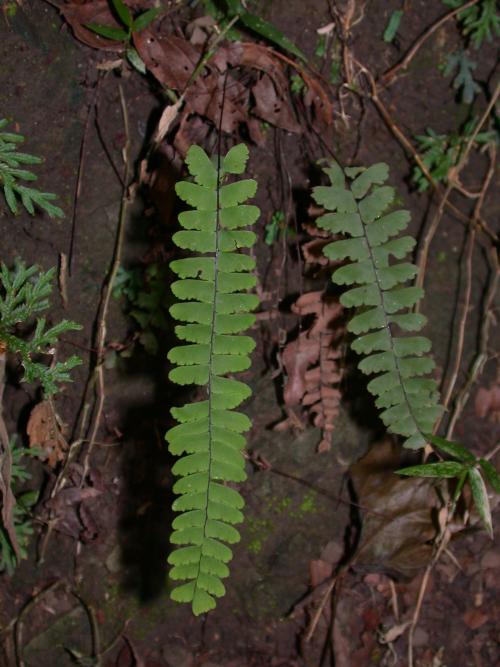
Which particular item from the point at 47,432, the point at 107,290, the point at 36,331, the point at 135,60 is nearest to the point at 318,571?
the point at 47,432

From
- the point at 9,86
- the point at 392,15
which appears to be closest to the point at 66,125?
the point at 9,86

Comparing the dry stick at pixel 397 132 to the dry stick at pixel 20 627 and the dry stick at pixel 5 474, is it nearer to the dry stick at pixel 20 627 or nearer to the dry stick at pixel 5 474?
the dry stick at pixel 5 474

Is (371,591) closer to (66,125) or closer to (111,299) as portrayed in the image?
(111,299)

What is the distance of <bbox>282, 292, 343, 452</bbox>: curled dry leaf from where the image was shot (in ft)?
9.68

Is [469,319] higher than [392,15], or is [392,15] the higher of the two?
[392,15]

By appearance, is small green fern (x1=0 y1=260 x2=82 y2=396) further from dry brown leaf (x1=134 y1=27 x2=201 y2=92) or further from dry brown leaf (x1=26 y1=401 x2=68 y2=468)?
dry brown leaf (x1=134 y1=27 x2=201 y2=92)

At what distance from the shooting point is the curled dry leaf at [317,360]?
295 cm

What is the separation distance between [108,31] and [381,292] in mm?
1561

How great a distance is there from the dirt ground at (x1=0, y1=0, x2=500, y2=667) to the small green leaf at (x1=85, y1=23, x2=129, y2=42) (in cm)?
12

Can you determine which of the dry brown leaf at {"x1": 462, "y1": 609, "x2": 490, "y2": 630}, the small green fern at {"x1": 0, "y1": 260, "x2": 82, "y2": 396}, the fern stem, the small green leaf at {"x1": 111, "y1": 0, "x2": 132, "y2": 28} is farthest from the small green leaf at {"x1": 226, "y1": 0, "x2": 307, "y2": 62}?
the dry brown leaf at {"x1": 462, "y1": 609, "x2": 490, "y2": 630}

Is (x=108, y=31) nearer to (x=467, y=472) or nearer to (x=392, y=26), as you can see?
(x=392, y=26)

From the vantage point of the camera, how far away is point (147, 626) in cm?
324

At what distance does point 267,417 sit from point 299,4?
75.7 inches

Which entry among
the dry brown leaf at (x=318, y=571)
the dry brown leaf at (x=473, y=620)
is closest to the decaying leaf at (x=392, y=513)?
the dry brown leaf at (x=318, y=571)
